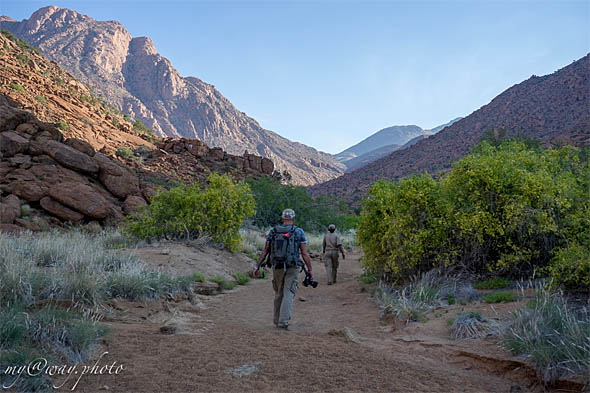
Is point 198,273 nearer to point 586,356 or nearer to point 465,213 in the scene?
point 465,213

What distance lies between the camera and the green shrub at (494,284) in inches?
267

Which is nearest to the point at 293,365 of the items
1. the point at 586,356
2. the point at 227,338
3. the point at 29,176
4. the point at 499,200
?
the point at 227,338

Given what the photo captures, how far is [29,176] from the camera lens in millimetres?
16422

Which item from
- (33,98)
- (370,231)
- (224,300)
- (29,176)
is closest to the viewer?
(224,300)

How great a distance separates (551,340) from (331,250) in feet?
23.2

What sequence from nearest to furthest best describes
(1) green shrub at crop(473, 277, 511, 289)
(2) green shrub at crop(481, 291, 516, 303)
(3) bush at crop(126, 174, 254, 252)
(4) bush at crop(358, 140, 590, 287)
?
(2) green shrub at crop(481, 291, 516, 303)
(4) bush at crop(358, 140, 590, 287)
(1) green shrub at crop(473, 277, 511, 289)
(3) bush at crop(126, 174, 254, 252)

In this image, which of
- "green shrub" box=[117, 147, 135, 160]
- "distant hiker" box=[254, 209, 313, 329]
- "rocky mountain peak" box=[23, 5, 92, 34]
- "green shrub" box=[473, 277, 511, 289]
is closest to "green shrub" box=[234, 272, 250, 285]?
"distant hiker" box=[254, 209, 313, 329]

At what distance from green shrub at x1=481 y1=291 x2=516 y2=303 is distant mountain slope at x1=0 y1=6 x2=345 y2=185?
81648mm

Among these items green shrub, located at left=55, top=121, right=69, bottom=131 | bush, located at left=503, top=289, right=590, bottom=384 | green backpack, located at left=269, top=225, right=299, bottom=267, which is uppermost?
green shrub, located at left=55, top=121, right=69, bottom=131

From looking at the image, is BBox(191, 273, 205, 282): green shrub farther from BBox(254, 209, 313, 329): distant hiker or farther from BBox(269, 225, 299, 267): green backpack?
BBox(269, 225, 299, 267): green backpack

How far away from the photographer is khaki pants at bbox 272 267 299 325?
20.2 ft

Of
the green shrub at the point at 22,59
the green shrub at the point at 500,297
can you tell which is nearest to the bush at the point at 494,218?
the green shrub at the point at 500,297

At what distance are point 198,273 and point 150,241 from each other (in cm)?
406

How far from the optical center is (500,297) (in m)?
6.01
